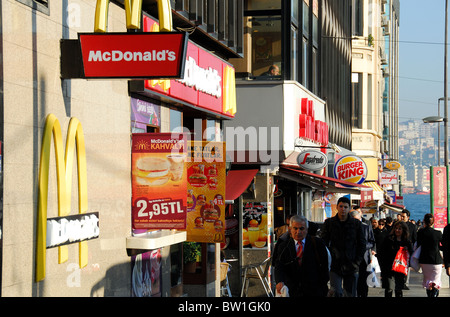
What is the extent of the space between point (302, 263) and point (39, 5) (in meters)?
4.06

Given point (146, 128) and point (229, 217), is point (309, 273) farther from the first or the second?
point (229, 217)

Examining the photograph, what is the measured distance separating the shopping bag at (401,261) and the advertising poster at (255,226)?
16.6 feet

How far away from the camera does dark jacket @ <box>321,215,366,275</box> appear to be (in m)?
12.4

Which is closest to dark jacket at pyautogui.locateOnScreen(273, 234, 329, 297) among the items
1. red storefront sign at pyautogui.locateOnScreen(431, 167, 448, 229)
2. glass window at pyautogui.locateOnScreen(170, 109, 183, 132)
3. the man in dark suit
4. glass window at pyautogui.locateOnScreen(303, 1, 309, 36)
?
the man in dark suit

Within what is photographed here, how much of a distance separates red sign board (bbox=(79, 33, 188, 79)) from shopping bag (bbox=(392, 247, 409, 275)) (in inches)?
323

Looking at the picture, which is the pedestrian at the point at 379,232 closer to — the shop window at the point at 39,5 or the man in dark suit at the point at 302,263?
the man in dark suit at the point at 302,263

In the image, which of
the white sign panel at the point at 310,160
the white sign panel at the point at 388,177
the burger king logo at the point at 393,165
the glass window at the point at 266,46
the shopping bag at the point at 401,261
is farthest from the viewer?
the burger king logo at the point at 393,165

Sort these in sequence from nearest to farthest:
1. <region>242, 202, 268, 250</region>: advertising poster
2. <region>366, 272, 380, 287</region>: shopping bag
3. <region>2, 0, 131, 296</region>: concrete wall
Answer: <region>2, 0, 131, 296</region>: concrete wall → <region>366, 272, 380, 287</region>: shopping bag → <region>242, 202, 268, 250</region>: advertising poster

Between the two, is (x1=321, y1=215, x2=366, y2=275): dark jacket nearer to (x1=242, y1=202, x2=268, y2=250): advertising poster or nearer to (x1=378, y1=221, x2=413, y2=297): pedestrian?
(x1=378, y1=221, x2=413, y2=297): pedestrian

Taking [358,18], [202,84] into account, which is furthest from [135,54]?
[358,18]

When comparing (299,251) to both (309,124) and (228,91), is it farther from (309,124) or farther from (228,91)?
(309,124)

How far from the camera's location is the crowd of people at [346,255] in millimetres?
9648

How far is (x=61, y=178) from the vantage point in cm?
895

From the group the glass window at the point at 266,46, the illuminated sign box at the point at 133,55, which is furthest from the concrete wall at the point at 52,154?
the glass window at the point at 266,46
